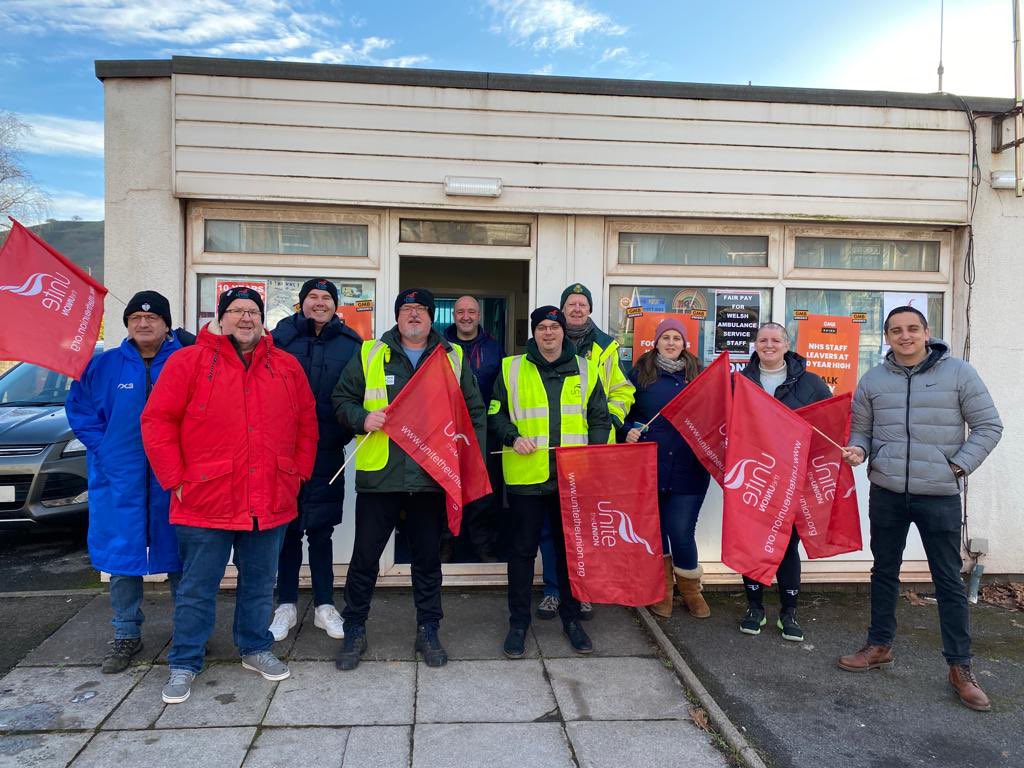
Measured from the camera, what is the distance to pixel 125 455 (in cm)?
368

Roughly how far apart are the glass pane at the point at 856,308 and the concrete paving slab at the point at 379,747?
13.2ft

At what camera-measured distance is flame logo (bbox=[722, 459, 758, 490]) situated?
4141 millimetres

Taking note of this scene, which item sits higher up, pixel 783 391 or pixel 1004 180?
pixel 1004 180

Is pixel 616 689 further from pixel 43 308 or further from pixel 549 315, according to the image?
pixel 43 308

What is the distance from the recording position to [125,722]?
328 centimetres

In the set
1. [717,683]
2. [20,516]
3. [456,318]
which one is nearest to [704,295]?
[456,318]

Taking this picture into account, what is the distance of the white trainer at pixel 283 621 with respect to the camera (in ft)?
13.8

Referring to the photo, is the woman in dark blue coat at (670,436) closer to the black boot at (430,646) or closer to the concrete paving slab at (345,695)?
the black boot at (430,646)

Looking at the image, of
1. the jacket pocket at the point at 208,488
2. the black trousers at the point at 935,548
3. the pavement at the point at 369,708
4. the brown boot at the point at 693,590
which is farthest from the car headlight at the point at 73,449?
the black trousers at the point at 935,548

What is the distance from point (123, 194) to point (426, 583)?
3.46 m

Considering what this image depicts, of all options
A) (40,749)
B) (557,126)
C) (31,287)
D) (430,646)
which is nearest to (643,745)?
(430,646)

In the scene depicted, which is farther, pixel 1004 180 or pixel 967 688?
pixel 1004 180

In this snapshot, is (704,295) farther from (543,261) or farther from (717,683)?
(717,683)

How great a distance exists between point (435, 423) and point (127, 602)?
199cm
